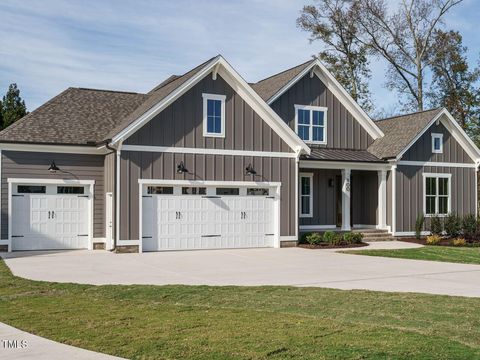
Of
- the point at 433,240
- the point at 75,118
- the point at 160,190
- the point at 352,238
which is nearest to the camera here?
the point at 160,190

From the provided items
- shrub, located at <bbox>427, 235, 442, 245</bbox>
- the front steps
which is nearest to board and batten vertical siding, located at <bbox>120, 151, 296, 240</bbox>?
the front steps

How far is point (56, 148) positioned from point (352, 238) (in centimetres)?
1135

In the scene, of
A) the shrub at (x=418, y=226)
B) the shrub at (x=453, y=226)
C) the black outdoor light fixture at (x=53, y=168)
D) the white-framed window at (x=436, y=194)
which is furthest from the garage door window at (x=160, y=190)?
the shrub at (x=453, y=226)

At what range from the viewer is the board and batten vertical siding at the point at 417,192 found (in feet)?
83.4

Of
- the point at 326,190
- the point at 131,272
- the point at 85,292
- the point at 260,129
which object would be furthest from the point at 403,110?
the point at 85,292

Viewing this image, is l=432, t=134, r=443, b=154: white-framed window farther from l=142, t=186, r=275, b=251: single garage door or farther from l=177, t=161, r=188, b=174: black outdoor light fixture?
l=177, t=161, r=188, b=174: black outdoor light fixture

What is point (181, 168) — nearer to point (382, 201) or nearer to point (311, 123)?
point (311, 123)

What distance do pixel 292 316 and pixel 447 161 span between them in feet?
66.0

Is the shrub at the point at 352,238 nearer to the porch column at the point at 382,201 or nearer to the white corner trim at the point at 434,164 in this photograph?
the porch column at the point at 382,201

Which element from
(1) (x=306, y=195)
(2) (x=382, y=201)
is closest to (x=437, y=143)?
(2) (x=382, y=201)

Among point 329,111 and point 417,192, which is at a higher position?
point 329,111

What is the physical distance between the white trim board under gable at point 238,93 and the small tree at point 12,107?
710 inches

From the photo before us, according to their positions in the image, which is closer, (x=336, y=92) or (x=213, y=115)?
(x=213, y=115)

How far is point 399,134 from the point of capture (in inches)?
1052
